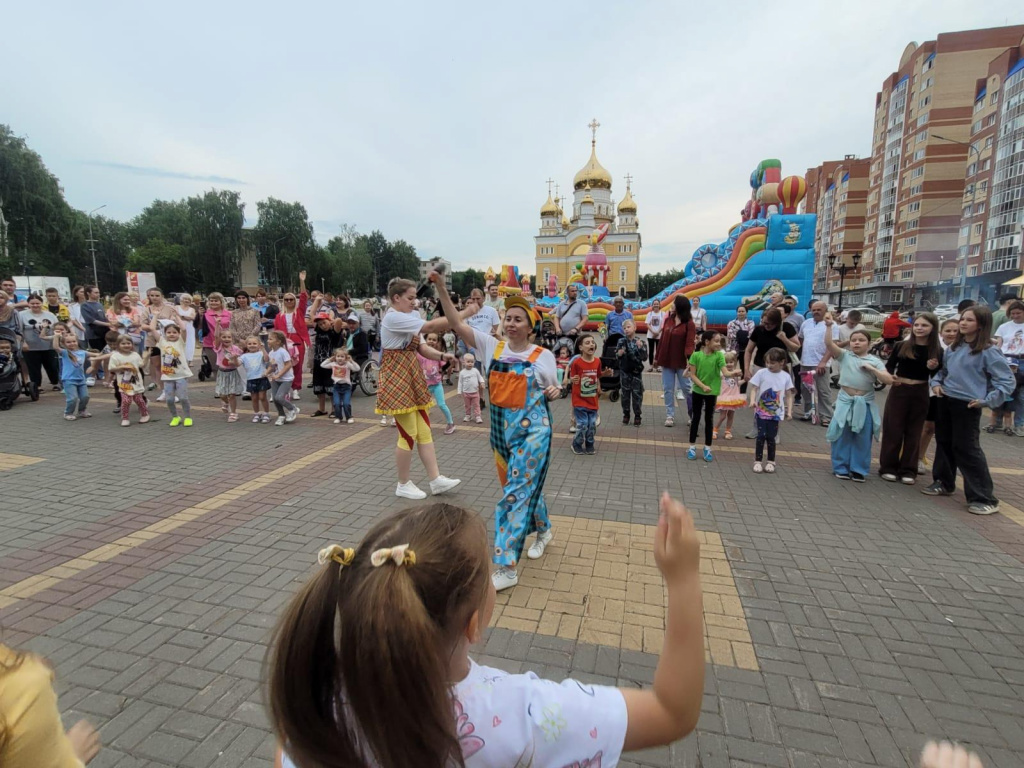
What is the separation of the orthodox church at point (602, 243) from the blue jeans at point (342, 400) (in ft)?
154

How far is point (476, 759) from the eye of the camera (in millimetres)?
946

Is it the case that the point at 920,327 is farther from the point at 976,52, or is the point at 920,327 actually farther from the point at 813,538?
the point at 976,52

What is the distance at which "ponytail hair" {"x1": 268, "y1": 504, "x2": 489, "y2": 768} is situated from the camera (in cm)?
80

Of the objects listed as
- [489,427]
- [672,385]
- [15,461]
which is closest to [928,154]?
[672,385]

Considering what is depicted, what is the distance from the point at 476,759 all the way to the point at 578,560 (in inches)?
114

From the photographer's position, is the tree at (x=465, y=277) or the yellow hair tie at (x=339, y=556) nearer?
the yellow hair tie at (x=339, y=556)

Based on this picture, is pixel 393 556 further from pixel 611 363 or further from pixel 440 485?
pixel 611 363

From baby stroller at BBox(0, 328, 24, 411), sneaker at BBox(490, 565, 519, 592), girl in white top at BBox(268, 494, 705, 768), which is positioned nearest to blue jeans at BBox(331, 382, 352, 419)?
sneaker at BBox(490, 565, 519, 592)

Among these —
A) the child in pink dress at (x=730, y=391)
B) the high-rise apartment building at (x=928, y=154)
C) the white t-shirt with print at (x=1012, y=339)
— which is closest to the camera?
the child in pink dress at (x=730, y=391)

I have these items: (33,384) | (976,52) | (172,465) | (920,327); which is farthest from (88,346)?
(976,52)

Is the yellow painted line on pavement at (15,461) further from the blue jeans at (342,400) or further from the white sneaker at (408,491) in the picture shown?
the white sneaker at (408,491)

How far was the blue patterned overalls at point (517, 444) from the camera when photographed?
3.32 m

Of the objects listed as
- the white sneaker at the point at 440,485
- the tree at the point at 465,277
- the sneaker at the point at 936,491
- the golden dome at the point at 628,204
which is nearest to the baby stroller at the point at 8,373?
the white sneaker at the point at 440,485

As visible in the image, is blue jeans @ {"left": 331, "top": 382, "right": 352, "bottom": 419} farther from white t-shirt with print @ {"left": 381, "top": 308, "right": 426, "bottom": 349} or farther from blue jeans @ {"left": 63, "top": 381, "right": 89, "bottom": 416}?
blue jeans @ {"left": 63, "top": 381, "right": 89, "bottom": 416}
